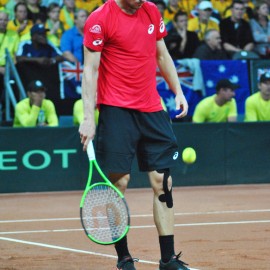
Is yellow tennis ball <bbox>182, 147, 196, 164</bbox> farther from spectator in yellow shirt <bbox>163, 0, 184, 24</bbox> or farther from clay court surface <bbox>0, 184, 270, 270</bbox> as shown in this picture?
spectator in yellow shirt <bbox>163, 0, 184, 24</bbox>

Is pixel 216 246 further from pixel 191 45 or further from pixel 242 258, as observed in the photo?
pixel 191 45

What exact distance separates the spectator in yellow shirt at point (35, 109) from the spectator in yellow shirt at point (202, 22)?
376cm

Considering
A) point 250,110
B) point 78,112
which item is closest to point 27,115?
point 78,112

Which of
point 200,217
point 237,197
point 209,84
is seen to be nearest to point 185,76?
point 209,84

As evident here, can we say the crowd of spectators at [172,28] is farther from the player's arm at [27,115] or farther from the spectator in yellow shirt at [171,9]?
the player's arm at [27,115]

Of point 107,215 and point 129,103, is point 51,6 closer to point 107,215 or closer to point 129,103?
point 129,103

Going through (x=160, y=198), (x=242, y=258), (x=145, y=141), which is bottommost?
(x=242, y=258)

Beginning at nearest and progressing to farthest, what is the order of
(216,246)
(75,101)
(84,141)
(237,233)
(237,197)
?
(84,141)
(216,246)
(237,233)
(237,197)
(75,101)

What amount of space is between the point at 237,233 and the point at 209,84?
20.9 feet

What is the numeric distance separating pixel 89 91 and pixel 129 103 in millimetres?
331

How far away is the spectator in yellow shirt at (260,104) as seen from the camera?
1383 centimetres

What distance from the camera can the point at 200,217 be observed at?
10.2 metres

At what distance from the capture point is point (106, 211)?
20.8 feet

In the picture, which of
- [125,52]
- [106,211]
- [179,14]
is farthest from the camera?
[179,14]
